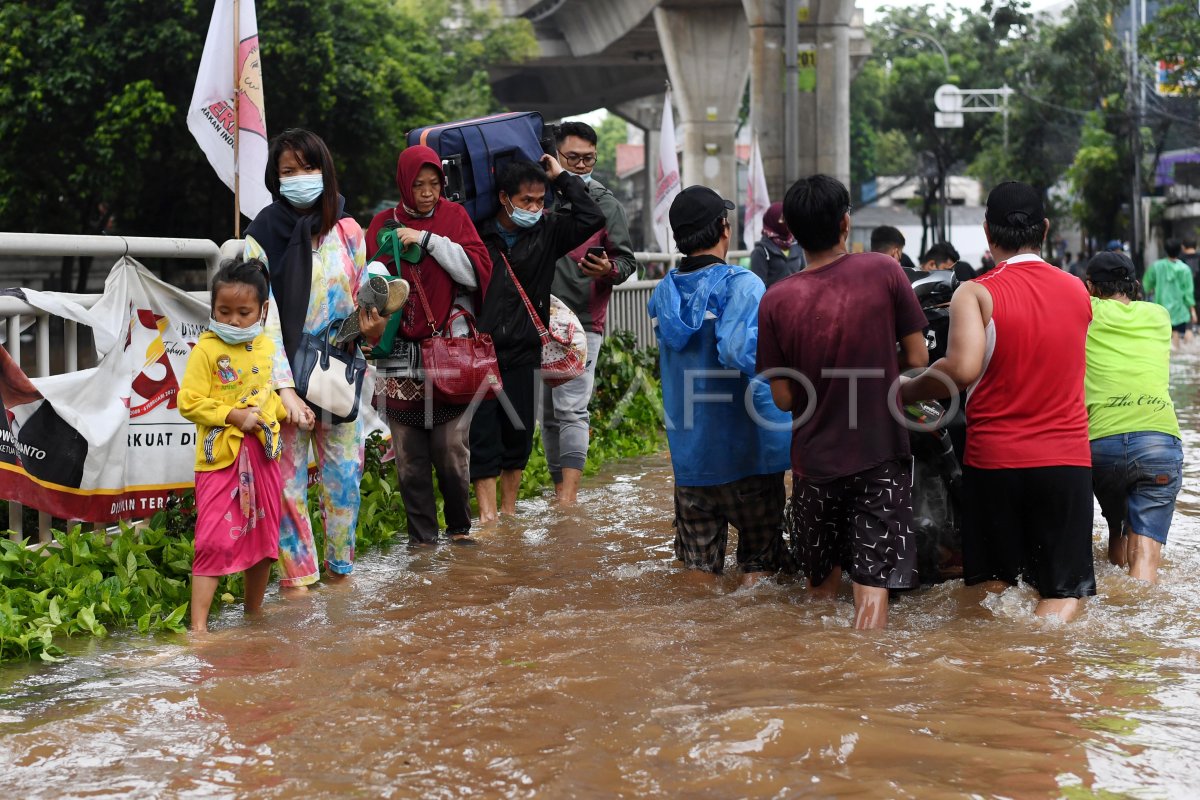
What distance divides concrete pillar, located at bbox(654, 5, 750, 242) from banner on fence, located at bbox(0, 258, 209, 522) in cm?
2705

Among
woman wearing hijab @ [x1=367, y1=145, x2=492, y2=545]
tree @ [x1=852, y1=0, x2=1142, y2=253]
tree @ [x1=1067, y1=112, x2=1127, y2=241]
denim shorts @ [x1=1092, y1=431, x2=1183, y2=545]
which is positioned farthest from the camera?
tree @ [x1=852, y1=0, x2=1142, y2=253]

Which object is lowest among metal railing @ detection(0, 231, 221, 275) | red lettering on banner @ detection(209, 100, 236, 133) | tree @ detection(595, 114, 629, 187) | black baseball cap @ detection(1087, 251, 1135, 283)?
black baseball cap @ detection(1087, 251, 1135, 283)

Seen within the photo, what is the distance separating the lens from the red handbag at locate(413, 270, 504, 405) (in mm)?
6672

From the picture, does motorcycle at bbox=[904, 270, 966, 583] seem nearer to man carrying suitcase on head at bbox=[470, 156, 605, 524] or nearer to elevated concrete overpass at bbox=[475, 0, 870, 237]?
man carrying suitcase on head at bbox=[470, 156, 605, 524]

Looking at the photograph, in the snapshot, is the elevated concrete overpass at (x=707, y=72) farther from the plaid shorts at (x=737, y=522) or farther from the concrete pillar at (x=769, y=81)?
the plaid shorts at (x=737, y=522)

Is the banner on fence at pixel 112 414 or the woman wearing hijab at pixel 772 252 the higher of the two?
the woman wearing hijab at pixel 772 252

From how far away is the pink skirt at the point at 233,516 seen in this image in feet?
17.3

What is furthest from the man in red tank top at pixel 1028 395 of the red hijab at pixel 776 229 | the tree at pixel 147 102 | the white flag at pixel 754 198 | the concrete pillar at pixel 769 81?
the tree at pixel 147 102

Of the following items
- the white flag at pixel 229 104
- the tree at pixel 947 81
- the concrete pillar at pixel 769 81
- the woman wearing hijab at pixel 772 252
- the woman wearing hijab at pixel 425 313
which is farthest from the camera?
the tree at pixel 947 81

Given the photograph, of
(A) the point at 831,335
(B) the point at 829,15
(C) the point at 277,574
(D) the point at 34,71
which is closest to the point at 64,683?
(C) the point at 277,574

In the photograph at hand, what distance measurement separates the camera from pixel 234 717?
13.8 ft

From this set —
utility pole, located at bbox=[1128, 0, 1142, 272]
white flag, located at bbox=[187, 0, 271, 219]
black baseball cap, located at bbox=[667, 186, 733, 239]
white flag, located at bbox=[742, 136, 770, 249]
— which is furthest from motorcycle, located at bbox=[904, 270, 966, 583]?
utility pole, located at bbox=[1128, 0, 1142, 272]

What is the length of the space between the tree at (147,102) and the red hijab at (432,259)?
21.1m

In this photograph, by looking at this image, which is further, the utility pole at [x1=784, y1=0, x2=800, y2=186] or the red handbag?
the utility pole at [x1=784, y1=0, x2=800, y2=186]
